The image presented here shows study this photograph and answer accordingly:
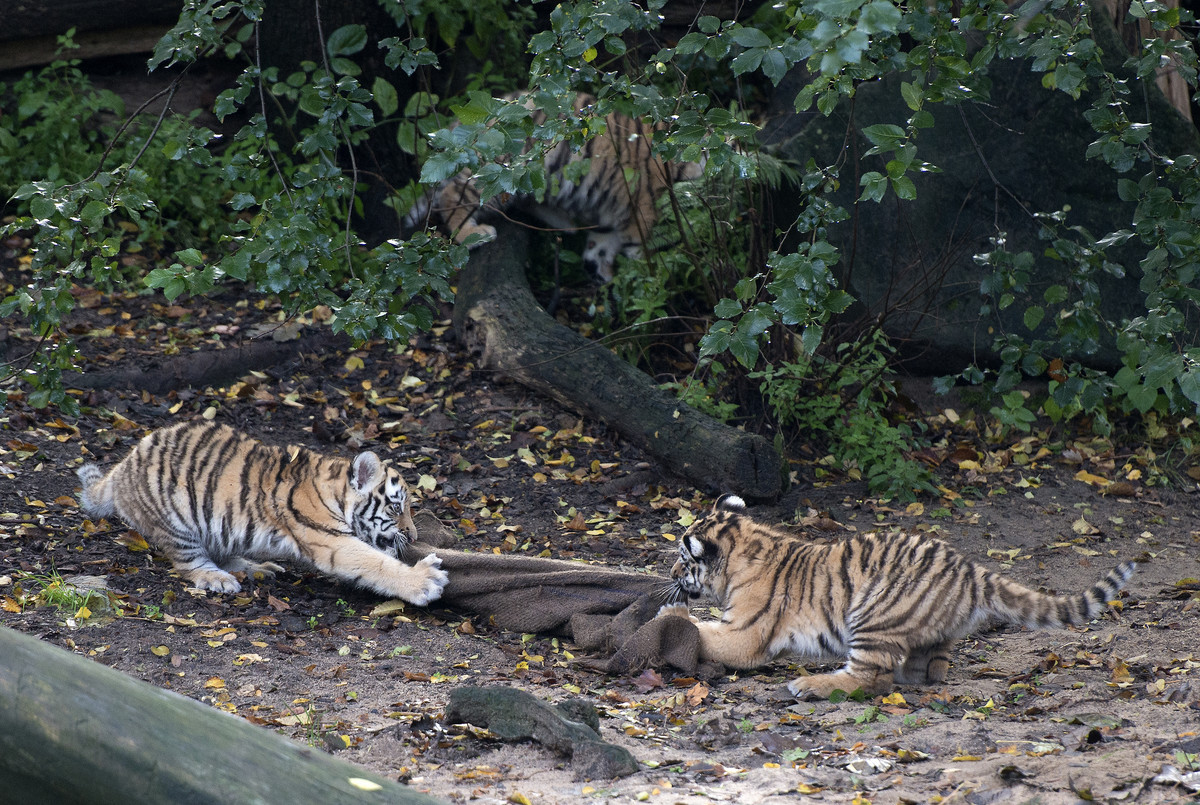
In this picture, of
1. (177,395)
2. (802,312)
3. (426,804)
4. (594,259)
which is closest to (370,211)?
(594,259)

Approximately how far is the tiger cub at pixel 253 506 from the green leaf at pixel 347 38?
2.04 metres

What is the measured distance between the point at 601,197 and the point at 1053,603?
16.1 feet

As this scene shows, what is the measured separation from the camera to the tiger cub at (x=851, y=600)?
399 cm

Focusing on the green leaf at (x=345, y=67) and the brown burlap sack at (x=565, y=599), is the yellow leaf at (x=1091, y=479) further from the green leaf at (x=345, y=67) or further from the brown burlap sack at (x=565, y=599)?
the green leaf at (x=345, y=67)

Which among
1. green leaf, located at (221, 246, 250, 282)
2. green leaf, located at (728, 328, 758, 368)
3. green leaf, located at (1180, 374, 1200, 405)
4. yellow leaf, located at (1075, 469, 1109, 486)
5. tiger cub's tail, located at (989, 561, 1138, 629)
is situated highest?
green leaf, located at (1180, 374, 1200, 405)

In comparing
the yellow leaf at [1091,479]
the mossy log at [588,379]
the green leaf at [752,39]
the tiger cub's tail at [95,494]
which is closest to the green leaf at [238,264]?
the tiger cub's tail at [95,494]

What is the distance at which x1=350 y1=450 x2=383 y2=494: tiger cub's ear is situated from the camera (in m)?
4.82

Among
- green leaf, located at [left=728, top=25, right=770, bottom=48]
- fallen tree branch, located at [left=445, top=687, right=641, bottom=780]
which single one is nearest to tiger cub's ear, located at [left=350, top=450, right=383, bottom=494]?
fallen tree branch, located at [left=445, top=687, right=641, bottom=780]

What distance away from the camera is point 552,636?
15.1 ft

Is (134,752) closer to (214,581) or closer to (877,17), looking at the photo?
(877,17)

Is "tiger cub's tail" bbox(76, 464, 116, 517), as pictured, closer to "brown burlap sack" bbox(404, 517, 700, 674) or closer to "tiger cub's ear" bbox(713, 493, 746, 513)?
"brown burlap sack" bbox(404, 517, 700, 674)

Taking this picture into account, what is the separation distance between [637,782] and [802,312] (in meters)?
1.49

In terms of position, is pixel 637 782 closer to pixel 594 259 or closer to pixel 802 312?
pixel 802 312

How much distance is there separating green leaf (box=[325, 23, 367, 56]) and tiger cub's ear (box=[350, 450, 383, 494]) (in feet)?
6.69
